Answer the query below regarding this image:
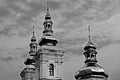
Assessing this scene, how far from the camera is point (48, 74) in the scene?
50438 mm

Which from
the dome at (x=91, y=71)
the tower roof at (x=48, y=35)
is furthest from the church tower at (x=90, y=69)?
the tower roof at (x=48, y=35)

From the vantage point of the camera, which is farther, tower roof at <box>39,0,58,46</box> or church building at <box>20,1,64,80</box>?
tower roof at <box>39,0,58,46</box>

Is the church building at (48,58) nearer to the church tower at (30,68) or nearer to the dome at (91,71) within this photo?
the dome at (91,71)

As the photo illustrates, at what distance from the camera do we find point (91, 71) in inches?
1869

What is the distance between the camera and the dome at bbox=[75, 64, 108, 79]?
47469 mm

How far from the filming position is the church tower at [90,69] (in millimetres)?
47531

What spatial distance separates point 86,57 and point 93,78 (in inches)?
163

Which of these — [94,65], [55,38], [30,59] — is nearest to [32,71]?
[30,59]

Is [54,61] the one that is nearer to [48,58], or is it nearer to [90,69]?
[48,58]

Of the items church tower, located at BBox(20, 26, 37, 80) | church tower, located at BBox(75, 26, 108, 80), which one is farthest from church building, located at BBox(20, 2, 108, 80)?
church tower, located at BBox(20, 26, 37, 80)

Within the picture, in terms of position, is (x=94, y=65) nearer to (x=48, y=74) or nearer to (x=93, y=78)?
(x=93, y=78)

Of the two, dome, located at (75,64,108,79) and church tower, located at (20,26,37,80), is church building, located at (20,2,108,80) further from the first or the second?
church tower, located at (20,26,37,80)

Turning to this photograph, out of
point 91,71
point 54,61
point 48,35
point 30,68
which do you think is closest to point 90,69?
point 91,71

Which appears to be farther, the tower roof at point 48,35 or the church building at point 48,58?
the tower roof at point 48,35
